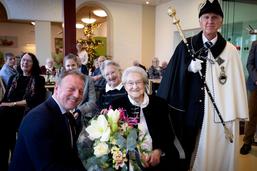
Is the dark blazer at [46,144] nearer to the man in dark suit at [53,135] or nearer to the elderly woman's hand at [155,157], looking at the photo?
the man in dark suit at [53,135]

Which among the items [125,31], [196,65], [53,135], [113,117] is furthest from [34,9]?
[113,117]

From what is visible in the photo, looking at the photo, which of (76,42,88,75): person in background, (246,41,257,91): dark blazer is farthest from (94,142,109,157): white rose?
(246,41,257,91): dark blazer

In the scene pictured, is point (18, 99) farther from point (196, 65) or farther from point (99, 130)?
point (99, 130)

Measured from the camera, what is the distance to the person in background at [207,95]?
1921 mm

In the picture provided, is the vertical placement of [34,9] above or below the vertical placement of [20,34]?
above

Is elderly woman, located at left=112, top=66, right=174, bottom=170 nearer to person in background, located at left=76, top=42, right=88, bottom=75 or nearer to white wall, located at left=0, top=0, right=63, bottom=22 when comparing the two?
person in background, located at left=76, top=42, right=88, bottom=75

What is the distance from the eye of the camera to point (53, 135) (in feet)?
3.81

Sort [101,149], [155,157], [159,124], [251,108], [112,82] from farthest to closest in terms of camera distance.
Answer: [251,108]
[112,82]
[159,124]
[155,157]
[101,149]

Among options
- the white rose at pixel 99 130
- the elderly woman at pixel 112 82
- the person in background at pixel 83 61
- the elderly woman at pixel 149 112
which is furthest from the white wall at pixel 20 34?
the white rose at pixel 99 130

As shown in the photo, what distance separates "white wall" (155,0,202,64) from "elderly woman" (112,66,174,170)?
5.61m

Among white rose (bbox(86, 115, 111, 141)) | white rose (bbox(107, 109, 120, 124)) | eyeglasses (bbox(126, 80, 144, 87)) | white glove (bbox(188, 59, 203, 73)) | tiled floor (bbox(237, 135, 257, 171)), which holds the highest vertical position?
white glove (bbox(188, 59, 203, 73))

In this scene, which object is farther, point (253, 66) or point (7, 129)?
point (253, 66)

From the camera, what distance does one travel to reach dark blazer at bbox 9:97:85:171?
3.68 feet

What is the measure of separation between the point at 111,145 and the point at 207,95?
41.8 inches
